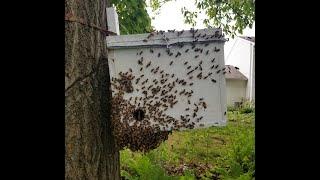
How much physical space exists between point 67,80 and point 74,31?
0.91ft

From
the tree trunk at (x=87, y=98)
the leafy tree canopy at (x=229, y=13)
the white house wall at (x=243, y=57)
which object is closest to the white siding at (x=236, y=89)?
the white house wall at (x=243, y=57)

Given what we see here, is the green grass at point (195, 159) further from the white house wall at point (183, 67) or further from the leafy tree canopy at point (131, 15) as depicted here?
the leafy tree canopy at point (131, 15)

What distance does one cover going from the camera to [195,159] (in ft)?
17.7

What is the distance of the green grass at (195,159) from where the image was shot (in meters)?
3.33

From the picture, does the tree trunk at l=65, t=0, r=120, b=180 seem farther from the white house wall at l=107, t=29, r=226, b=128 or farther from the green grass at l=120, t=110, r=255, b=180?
the green grass at l=120, t=110, r=255, b=180

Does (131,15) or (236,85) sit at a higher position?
(131,15)

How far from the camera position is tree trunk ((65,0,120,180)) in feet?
6.64

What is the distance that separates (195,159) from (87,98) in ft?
11.5

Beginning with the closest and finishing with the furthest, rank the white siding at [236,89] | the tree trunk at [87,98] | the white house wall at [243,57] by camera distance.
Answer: the tree trunk at [87,98], the white house wall at [243,57], the white siding at [236,89]

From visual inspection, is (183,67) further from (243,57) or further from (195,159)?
(243,57)

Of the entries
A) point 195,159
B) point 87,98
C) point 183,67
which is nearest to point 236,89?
point 195,159

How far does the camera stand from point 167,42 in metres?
2.30

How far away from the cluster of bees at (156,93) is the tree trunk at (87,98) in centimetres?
9
